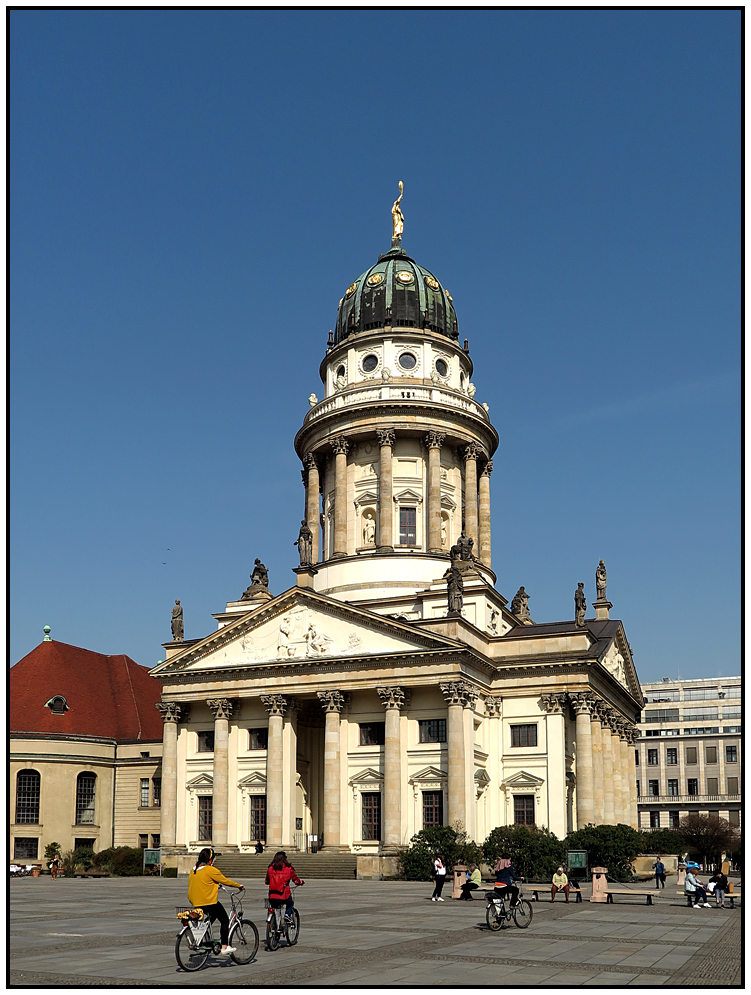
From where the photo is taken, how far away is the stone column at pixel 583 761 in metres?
59.2

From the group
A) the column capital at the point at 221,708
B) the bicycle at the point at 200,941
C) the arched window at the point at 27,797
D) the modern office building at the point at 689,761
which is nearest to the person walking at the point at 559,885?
the bicycle at the point at 200,941

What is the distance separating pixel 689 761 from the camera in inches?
4938

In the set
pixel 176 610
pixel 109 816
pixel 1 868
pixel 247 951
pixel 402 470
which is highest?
pixel 402 470

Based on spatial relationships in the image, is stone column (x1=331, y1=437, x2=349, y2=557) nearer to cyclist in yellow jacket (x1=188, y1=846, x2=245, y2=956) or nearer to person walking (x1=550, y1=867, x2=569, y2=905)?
person walking (x1=550, y1=867, x2=569, y2=905)

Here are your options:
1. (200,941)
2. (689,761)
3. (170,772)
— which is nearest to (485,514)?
(170,772)

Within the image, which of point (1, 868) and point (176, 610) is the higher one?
point (176, 610)

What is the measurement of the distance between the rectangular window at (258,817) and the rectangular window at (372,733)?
699cm

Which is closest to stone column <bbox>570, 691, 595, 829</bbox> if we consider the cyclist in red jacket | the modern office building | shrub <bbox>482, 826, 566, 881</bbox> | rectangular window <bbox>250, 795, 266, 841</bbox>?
shrub <bbox>482, 826, 566, 881</bbox>

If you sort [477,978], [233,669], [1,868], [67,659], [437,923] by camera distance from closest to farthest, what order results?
[477,978] < [1,868] < [437,923] < [233,669] < [67,659]

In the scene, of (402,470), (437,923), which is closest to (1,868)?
(437,923)

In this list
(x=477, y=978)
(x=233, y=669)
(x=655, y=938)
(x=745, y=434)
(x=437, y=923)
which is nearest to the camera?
(x=477, y=978)

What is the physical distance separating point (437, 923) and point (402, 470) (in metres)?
47.5

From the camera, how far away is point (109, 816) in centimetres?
7350

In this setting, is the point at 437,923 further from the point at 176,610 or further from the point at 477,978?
the point at 176,610
